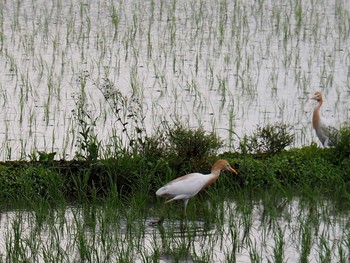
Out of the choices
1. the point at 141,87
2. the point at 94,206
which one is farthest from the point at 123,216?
the point at 141,87

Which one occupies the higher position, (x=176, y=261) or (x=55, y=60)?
(x=55, y=60)

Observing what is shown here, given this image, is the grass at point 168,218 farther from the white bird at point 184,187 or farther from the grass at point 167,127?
the white bird at point 184,187

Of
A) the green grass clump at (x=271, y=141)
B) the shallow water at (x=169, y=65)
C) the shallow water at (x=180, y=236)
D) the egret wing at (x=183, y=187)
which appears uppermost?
the shallow water at (x=169, y=65)

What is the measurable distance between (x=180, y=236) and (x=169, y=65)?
21.9 ft

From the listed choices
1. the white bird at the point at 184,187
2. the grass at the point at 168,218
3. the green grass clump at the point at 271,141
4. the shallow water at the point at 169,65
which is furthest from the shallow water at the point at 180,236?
the shallow water at the point at 169,65

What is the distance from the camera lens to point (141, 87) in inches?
526

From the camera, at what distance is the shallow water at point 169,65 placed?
12.0 meters

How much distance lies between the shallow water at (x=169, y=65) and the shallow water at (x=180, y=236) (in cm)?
161

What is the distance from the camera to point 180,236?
8211 mm

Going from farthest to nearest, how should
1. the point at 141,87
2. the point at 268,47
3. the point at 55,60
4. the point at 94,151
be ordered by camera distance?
the point at 268,47
the point at 55,60
the point at 141,87
the point at 94,151

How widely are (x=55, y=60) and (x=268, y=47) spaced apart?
312 cm

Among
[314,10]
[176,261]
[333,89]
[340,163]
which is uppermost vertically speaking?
[314,10]

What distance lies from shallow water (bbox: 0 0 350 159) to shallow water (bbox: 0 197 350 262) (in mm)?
1613

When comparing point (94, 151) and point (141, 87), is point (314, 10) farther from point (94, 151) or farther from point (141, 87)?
point (94, 151)
